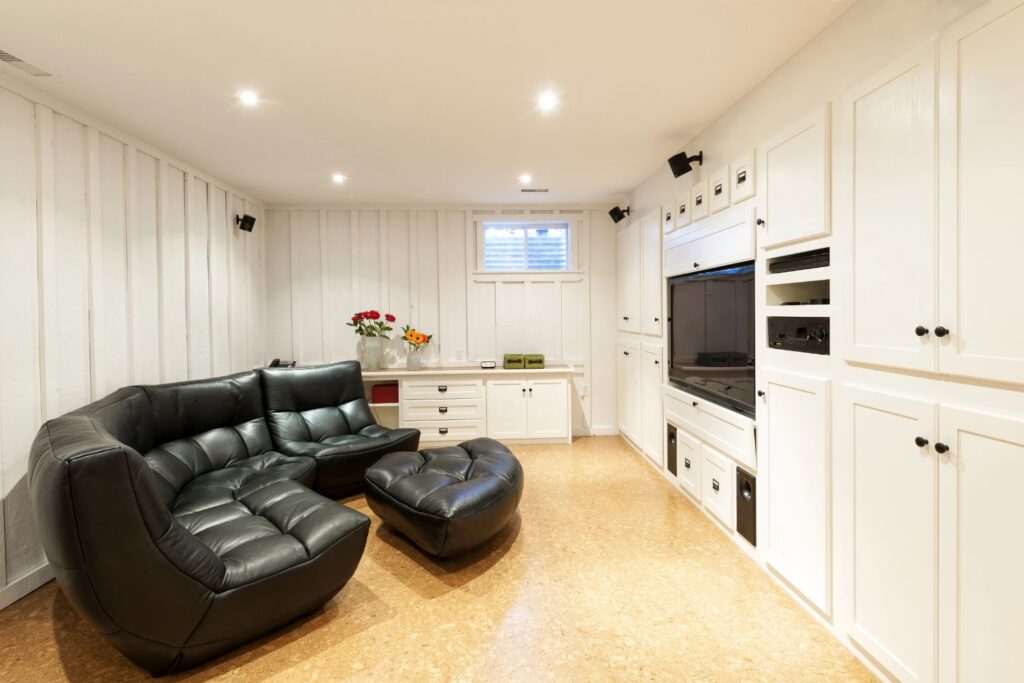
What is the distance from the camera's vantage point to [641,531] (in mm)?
2697

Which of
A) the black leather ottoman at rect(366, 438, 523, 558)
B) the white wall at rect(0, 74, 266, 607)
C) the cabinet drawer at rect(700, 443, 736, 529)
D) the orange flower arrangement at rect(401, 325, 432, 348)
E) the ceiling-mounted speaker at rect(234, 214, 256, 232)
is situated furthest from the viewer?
the orange flower arrangement at rect(401, 325, 432, 348)

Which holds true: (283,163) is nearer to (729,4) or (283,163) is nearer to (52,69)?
(52,69)

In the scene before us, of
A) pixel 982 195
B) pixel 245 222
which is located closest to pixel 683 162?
pixel 982 195

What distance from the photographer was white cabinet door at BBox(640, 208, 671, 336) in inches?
139

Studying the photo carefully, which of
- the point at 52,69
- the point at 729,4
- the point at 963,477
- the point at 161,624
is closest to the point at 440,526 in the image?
the point at 161,624

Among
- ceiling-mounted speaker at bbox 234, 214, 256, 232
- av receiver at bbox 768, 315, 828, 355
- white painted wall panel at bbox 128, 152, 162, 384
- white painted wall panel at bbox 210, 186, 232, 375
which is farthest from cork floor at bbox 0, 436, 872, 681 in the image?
ceiling-mounted speaker at bbox 234, 214, 256, 232

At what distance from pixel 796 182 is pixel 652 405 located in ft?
7.49

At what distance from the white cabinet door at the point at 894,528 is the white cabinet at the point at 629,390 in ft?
7.99

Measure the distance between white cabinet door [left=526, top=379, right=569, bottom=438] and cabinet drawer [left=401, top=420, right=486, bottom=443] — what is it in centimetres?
55

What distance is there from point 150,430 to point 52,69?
1.96 m

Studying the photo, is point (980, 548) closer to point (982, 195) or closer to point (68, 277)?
point (982, 195)

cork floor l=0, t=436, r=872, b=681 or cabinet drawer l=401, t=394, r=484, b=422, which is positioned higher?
cabinet drawer l=401, t=394, r=484, b=422

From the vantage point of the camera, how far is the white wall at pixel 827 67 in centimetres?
144

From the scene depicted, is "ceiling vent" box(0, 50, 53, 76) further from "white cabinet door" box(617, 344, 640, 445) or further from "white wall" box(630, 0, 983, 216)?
"white cabinet door" box(617, 344, 640, 445)
